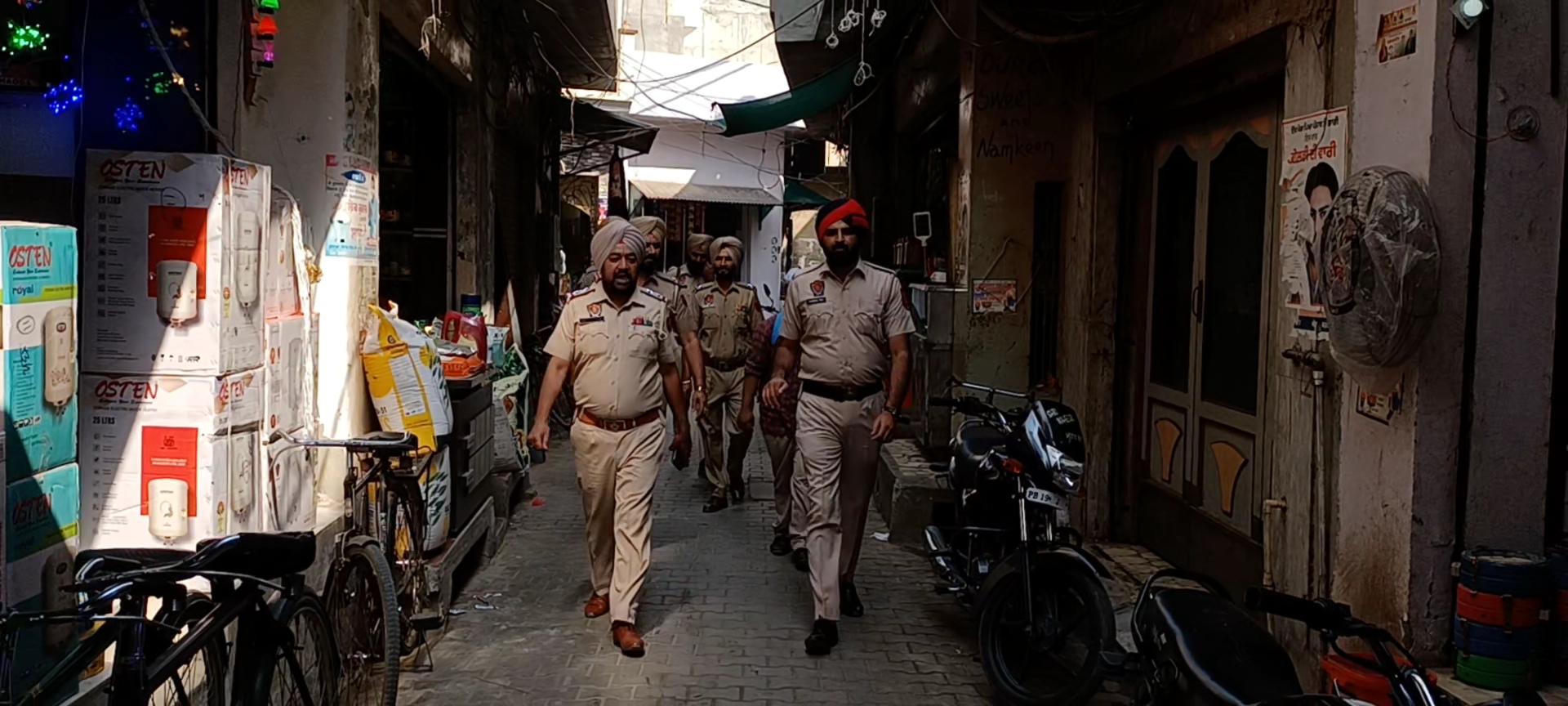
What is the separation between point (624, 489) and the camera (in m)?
5.24

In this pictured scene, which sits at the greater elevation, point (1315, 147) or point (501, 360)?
point (1315, 147)

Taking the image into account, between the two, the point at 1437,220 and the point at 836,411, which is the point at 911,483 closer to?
the point at 836,411

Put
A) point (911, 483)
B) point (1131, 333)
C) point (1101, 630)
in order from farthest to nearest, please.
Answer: point (911, 483) → point (1131, 333) → point (1101, 630)

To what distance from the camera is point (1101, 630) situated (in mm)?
4043

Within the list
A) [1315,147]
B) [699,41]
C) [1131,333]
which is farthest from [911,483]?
[699,41]

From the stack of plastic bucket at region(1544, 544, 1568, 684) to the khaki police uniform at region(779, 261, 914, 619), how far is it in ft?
9.20

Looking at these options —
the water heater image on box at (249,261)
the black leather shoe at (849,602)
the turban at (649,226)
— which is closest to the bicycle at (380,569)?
the water heater image on box at (249,261)

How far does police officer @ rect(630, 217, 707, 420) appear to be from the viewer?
587 centimetres

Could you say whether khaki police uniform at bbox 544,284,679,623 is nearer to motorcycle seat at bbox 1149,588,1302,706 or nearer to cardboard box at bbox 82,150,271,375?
cardboard box at bbox 82,150,271,375

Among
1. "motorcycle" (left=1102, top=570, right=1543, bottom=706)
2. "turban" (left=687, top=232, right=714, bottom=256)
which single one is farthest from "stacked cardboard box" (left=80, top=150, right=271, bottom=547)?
"turban" (left=687, top=232, right=714, bottom=256)

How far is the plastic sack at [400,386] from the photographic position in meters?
5.14

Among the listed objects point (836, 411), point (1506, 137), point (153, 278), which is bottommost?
point (836, 411)

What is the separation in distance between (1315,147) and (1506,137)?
0.84 m

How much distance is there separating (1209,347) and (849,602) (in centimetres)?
231
